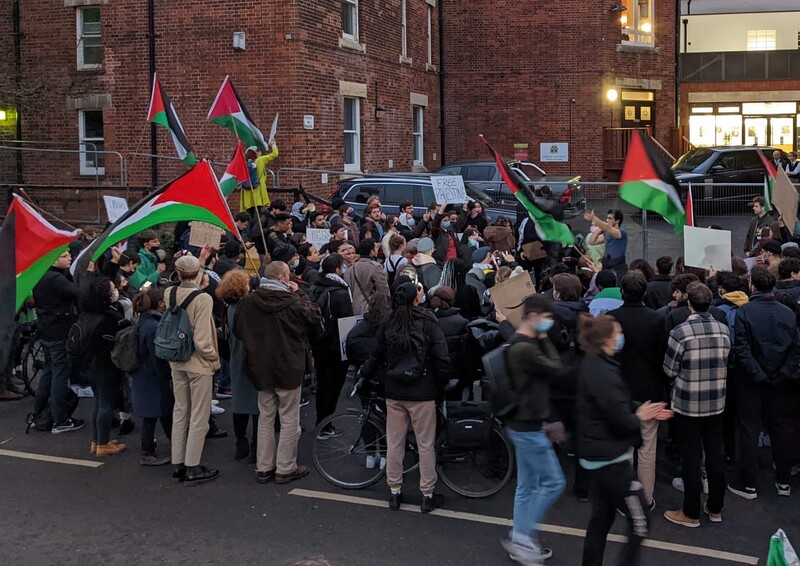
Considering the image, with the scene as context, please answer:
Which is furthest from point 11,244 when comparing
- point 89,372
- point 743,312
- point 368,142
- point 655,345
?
point 368,142

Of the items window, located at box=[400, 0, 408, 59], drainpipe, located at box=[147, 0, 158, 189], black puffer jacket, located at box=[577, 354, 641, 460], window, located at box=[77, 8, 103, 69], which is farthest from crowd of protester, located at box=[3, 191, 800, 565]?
window, located at box=[400, 0, 408, 59]

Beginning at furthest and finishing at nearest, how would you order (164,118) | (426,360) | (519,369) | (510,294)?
1. (164,118)
2. (510,294)
3. (426,360)
4. (519,369)

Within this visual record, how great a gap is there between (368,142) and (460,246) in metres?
10.0

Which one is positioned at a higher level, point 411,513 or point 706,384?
point 706,384

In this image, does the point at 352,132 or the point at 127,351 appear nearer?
the point at 127,351

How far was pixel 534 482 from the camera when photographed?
18.9 feet

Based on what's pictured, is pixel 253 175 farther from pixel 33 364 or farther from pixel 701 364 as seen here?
pixel 701 364

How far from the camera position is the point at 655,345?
6.41 m

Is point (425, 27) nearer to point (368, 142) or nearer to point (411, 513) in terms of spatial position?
point (368, 142)

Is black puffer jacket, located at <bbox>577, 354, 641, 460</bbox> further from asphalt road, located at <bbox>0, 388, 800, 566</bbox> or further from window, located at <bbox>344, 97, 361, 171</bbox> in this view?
window, located at <bbox>344, 97, 361, 171</bbox>

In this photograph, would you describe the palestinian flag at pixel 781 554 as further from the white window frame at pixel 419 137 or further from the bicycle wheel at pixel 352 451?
the white window frame at pixel 419 137

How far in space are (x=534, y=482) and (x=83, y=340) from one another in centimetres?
429

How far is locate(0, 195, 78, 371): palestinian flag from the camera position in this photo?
7.19 m

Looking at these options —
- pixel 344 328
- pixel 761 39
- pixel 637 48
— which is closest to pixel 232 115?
pixel 344 328
